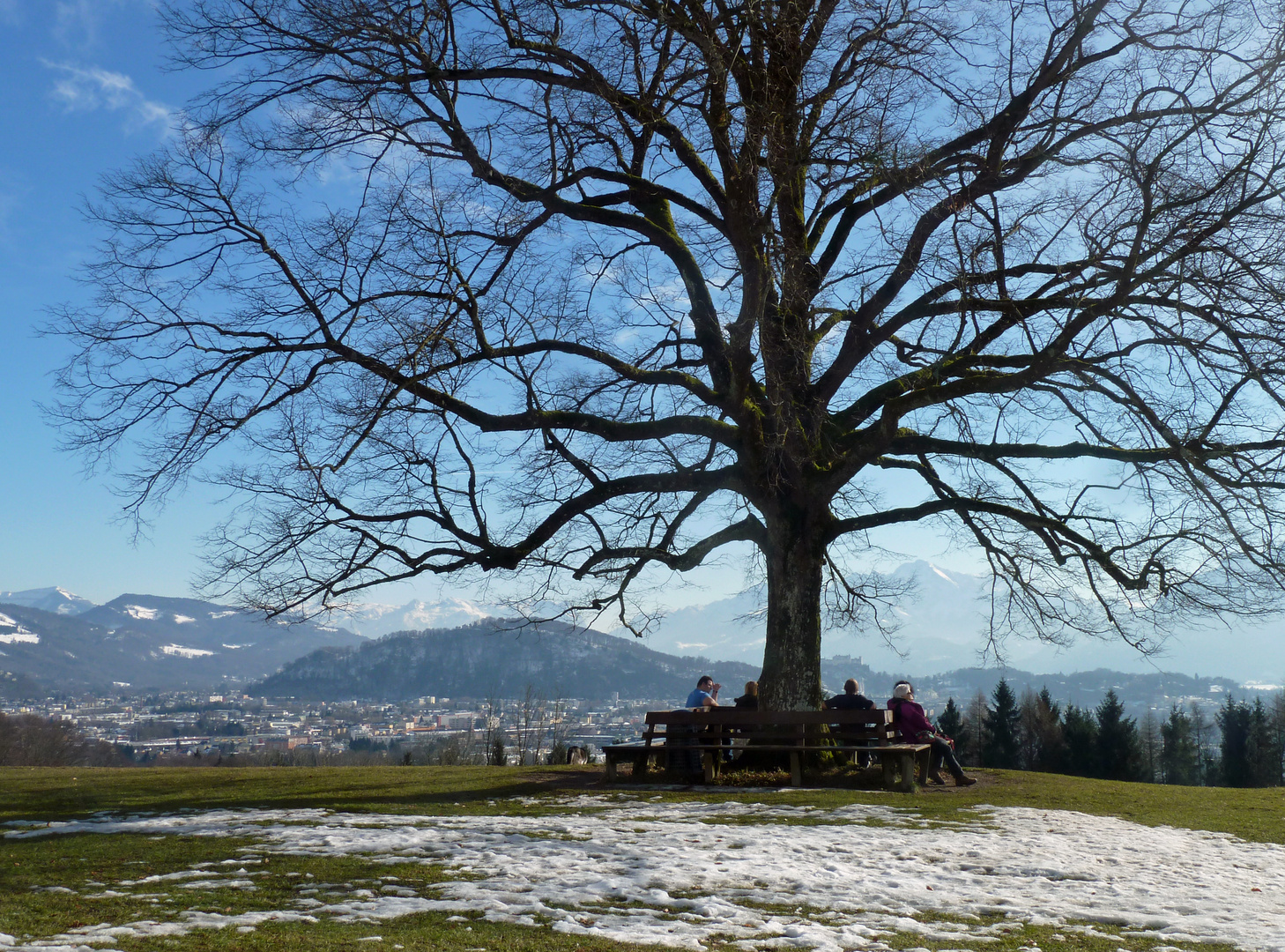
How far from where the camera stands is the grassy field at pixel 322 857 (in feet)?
15.5

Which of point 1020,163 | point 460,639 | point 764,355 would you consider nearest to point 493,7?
point 764,355

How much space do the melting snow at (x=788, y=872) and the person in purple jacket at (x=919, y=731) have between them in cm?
290

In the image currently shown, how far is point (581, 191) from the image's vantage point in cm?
1361

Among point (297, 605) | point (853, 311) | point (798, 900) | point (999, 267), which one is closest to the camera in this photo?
point (798, 900)

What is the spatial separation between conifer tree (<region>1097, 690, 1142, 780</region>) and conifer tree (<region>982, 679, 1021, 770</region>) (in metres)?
5.73

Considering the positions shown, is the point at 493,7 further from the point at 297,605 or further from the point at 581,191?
the point at 297,605

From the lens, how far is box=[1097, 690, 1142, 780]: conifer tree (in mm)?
56219

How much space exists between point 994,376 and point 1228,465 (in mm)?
3096

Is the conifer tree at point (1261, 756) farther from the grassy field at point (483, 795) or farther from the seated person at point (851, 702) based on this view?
the seated person at point (851, 702)

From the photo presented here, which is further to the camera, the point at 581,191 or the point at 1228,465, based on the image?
the point at 581,191

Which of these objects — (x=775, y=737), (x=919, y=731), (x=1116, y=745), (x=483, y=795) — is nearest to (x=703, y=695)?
(x=775, y=737)

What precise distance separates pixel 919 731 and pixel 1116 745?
5237 centimetres

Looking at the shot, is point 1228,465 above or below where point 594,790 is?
above

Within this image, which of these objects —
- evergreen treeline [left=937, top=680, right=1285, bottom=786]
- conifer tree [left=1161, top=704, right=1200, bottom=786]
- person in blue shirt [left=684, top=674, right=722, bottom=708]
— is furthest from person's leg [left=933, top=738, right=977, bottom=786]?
conifer tree [left=1161, top=704, right=1200, bottom=786]
